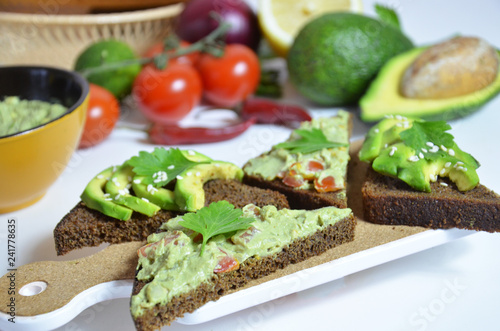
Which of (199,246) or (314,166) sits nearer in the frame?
(199,246)

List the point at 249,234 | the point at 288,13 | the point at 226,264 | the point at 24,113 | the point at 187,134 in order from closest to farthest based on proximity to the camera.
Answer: the point at 226,264 → the point at 249,234 → the point at 24,113 → the point at 187,134 → the point at 288,13

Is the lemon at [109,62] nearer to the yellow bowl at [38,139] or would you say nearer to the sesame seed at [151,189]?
the yellow bowl at [38,139]

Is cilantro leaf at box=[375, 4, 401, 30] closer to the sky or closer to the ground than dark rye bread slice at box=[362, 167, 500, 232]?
closer to the sky

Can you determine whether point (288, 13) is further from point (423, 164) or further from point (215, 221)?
point (215, 221)

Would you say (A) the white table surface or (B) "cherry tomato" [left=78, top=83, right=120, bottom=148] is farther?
(B) "cherry tomato" [left=78, top=83, right=120, bottom=148]

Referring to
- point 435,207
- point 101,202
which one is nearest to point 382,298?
point 435,207

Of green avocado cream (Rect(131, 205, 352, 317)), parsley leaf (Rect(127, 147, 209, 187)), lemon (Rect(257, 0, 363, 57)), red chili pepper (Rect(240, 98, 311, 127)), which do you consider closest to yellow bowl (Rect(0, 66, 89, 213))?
parsley leaf (Rect(127, 147, 209, 187))

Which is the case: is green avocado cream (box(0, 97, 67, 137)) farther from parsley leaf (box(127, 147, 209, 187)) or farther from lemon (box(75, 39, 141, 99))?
lemon (box(75, 39, 141, 99))
